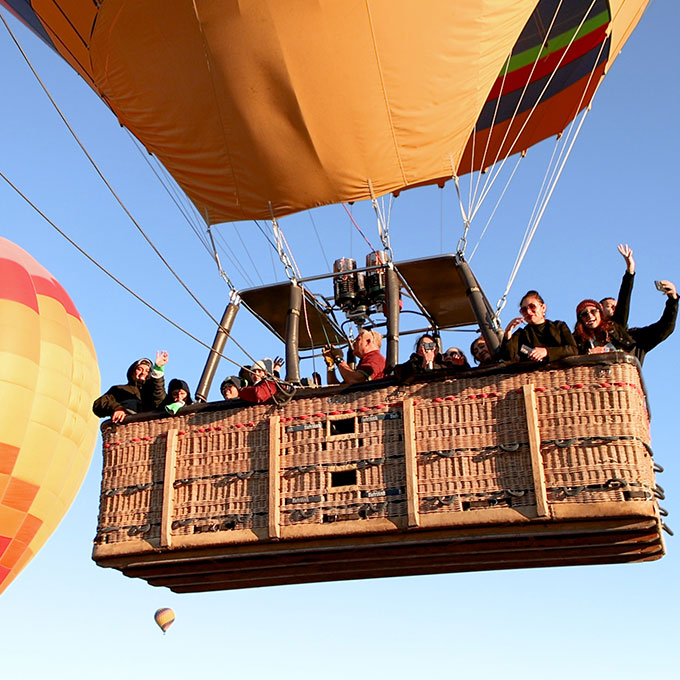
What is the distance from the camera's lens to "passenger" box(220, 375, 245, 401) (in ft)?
15.9

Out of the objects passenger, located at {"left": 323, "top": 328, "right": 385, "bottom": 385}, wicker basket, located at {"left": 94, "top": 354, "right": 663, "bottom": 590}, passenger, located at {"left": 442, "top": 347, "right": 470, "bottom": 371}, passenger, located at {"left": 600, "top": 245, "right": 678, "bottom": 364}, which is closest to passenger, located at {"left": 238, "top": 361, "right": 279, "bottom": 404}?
wicker basket, located at {"left": 94, "top": 354, "right": 663, "bottom": 590}

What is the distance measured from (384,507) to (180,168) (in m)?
2.27

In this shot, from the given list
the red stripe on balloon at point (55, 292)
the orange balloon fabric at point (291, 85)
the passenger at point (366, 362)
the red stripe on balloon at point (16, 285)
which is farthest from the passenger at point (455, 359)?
the red stripe on balloon at point (55, 292)

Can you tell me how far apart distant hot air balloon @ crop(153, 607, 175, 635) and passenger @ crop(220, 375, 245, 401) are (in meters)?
7.67

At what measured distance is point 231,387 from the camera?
4883 mm

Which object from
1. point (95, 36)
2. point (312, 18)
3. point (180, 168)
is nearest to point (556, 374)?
point (312, 18)

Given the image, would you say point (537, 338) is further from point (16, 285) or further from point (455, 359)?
point (16, 285)

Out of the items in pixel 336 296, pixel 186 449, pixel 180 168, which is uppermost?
pixel 180 168

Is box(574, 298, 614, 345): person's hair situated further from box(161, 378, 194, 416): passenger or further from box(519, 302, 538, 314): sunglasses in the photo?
box(161, 378, 194, 416): passenger

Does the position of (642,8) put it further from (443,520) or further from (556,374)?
(443,520)

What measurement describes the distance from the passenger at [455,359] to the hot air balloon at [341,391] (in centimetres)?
11

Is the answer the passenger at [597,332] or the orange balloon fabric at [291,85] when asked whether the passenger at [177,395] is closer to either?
the orange balloon fabric at [291,85]

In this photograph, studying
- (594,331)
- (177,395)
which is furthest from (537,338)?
(177,395)

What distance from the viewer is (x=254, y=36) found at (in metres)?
4.83
